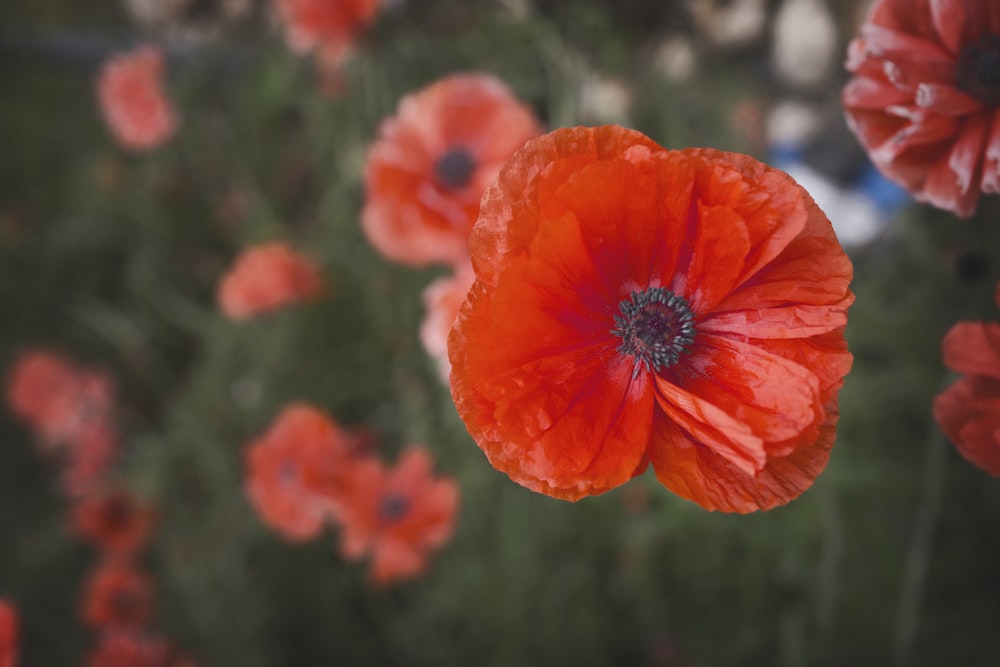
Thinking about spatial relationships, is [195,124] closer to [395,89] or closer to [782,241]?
[395,89]

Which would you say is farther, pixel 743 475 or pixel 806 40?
pixel 806 40

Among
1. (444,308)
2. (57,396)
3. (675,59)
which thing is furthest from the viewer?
(675,59)

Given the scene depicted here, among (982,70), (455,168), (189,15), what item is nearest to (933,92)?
(982,70)

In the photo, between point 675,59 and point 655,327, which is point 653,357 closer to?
point 655,327

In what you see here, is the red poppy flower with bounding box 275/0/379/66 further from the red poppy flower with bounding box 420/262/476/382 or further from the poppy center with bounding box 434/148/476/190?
the red poppy flower with bounding box 420/262/476/382

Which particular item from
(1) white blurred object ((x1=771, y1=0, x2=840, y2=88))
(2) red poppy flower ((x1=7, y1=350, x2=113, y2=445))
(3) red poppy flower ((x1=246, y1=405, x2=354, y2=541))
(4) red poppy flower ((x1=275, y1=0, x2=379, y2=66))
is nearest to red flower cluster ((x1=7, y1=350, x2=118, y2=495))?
(2) red poppy flower ((x1=7, y1=350, x2=113, y2=445))

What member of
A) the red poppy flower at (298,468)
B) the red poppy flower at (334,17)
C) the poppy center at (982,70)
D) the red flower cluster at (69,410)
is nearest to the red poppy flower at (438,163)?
the red poppy flower at (298,468)

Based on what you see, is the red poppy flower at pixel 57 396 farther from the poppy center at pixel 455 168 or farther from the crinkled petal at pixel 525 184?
the crinkled petal at pixel 525 184
